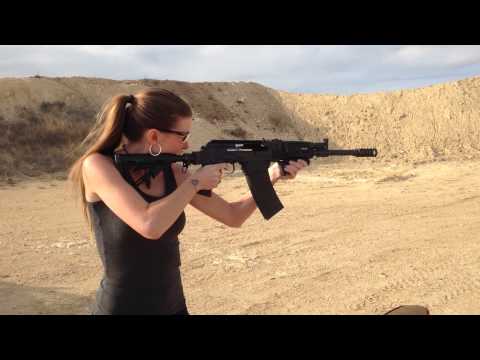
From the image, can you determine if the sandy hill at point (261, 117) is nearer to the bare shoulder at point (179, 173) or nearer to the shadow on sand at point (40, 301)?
the shadow on sand at point (40, 301)

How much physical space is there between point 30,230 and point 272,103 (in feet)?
91.4

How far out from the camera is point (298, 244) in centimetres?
714

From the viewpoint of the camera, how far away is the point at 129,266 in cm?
178

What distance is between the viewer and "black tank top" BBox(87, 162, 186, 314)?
1.76 m

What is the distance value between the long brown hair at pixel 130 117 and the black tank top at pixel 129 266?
0.15 meters

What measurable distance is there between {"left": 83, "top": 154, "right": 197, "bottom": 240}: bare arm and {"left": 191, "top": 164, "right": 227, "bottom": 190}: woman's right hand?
0.13 meters

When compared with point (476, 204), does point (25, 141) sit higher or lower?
higher

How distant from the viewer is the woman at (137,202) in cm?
169

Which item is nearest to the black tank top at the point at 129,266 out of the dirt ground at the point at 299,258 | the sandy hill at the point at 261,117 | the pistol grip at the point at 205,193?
the pistol grip at the point at 205,193

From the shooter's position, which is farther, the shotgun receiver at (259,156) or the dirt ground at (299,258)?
the dirt ground at (299,258)

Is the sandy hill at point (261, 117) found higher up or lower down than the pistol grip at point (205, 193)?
higher up
